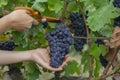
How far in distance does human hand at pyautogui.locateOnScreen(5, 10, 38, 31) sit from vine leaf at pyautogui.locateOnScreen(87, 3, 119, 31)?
0.36 metres

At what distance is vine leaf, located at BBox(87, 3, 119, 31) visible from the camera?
6.20 ft

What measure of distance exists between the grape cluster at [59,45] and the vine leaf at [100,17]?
0.56 feet

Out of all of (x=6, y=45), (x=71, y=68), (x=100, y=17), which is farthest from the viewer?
(x=6, y=45)

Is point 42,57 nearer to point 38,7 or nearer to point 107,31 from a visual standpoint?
point 38,7

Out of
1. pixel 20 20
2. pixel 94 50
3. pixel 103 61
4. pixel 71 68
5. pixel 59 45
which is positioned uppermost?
pixel 20 20

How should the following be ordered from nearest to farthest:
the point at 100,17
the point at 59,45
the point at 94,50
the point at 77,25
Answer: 1. the point at 100,17
2. the point at 59,45
3. the point at 94,50
4. the point at 77,25

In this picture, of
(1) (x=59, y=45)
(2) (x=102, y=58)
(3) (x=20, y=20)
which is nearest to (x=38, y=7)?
(3) (x=20, y=20)

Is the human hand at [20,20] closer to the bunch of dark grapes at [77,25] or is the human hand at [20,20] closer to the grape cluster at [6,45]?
the bunch of dark grapes at [77,25]

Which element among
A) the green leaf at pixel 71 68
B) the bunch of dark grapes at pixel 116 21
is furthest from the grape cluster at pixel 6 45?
the bunch of dark grapes at pixel 116 21

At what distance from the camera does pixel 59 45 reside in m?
2.01

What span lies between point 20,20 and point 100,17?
1.49 ft

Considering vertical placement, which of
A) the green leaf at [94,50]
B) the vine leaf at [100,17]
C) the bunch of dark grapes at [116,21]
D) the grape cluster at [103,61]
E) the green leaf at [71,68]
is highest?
the vine leaf at [100,17]

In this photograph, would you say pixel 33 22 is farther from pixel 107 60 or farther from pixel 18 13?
pixel 107 60

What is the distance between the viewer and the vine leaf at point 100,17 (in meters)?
1.89
